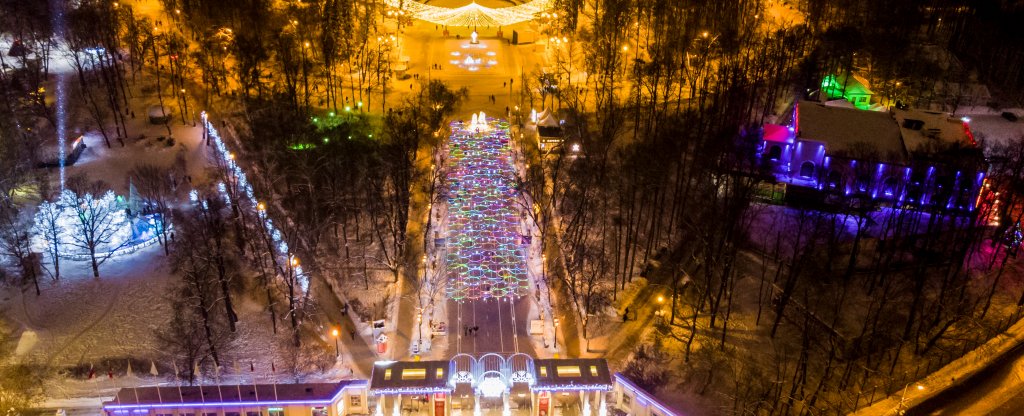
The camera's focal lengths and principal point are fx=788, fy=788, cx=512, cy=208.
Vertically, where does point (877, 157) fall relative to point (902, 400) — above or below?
above

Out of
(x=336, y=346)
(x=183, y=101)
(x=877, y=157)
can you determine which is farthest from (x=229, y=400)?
(x=877, y=157)

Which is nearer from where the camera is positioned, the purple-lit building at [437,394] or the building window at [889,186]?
the purple-lit building at [437,394]

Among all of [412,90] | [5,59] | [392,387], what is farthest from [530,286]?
[5,59]

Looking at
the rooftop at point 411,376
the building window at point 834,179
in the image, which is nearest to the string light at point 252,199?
the rooftop at point 411,376

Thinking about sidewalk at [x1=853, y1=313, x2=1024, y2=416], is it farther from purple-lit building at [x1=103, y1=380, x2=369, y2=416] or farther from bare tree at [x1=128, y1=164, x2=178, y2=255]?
bare tree at [x1=128, y1=164, x2=178, y2=255]

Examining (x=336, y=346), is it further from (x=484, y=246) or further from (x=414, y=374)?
(x=484, y=246)

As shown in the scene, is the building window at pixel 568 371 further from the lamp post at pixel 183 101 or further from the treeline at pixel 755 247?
the lamp post at pixel 183 101

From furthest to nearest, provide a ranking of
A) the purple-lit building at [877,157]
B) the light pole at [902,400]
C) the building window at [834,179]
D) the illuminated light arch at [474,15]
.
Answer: the illuminated light arch at [474,15] → the building window at [834,179] → the purple-lit building at [877,157] → the light pole at [902,400]
